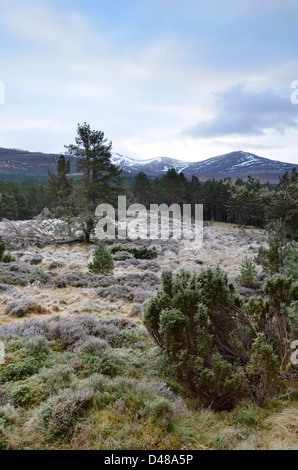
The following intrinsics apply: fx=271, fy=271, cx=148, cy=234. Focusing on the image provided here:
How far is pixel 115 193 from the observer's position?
24.4 meters

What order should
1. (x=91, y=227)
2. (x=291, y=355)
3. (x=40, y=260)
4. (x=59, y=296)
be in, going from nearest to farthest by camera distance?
(x=291, y=355), (x=59, y=296), (x=40, y=260), (x=91, y=227)

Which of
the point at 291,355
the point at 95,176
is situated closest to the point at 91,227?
the point at 95,176

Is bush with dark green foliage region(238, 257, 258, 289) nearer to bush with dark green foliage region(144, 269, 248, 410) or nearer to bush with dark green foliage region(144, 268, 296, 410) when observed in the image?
bush with dark green foliage region(144, 268, 296, 410)

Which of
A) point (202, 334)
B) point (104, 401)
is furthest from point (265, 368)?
point (104, 401)

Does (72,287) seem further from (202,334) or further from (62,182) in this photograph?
(62,182)

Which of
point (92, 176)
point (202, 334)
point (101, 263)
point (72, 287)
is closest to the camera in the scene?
point (202, 334)

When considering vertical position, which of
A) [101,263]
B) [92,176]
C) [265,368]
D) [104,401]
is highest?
[92,176]

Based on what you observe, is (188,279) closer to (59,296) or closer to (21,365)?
(21,365)

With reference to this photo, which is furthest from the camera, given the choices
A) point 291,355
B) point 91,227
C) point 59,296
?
point 91,227

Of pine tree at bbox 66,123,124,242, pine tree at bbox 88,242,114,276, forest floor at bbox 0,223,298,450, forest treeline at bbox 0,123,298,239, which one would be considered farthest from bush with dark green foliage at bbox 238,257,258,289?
pine tree at bbox 66,123,124,242

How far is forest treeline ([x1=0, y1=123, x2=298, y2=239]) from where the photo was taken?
5.80m

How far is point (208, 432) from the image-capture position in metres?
3.36

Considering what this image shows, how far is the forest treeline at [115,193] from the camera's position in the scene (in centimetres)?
580
